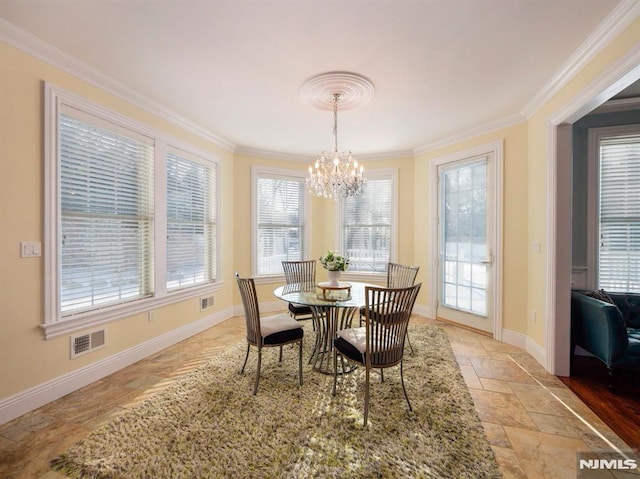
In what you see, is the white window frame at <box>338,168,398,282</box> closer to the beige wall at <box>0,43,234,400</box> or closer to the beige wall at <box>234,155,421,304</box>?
the beige wall at <box>234,155,421,304</box>

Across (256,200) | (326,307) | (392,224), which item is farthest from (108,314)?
(392,224)

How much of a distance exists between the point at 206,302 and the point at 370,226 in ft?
9.85

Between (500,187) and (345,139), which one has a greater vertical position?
(345,139)

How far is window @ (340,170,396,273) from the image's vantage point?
5180mm

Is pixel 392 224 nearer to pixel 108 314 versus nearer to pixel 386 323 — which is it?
pixel 386 323

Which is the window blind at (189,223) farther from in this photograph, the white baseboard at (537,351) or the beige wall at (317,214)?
the white baseboard at (537,351)

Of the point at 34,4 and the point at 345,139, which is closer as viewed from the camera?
Result: the point at 34,4

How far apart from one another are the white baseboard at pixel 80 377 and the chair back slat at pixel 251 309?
140cm

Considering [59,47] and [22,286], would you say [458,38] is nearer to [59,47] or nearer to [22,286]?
[59,47]

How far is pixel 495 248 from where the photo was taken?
378 cm

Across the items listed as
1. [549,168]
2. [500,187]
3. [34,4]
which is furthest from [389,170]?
[34,4]

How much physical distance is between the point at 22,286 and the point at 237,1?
255 cm

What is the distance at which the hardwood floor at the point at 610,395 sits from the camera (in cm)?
206

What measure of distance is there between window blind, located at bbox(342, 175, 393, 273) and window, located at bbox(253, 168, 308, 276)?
0.82 m
